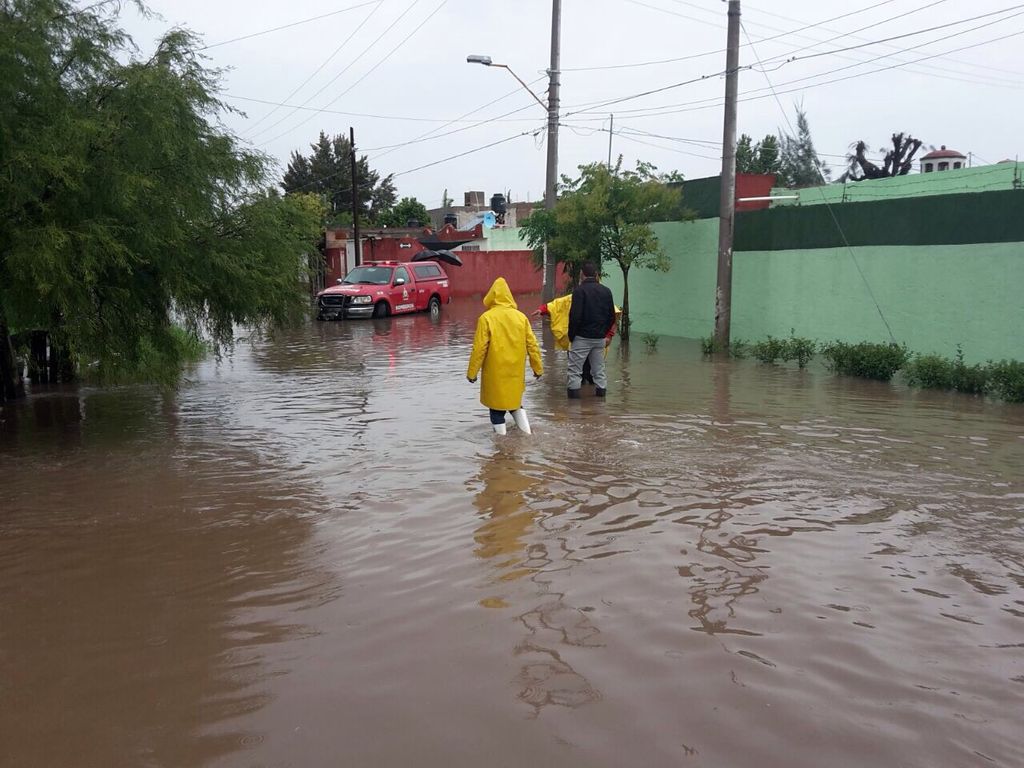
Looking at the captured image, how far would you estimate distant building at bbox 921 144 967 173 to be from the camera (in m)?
22.7

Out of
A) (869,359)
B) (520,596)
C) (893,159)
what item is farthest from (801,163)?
(520,596)

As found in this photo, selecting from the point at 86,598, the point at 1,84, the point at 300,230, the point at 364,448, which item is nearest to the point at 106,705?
the point at 86,598

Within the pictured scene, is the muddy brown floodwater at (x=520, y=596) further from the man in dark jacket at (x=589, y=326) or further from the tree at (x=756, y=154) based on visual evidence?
the tree at (x=756, y=154)

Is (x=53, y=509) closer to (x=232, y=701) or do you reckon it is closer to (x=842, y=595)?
(x=232, y=701)

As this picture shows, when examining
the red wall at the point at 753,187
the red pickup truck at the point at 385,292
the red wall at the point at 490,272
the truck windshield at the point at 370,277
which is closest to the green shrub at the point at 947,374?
the red wall at the point at 753,187

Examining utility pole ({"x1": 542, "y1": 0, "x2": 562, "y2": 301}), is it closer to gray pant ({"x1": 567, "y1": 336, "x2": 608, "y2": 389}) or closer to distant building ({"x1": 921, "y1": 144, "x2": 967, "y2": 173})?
distant building ({"x1": 921, "y1": 144, "x2": 967, "y2": 173})

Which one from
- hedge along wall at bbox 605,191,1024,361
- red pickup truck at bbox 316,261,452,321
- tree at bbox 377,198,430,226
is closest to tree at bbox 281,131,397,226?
tree at bbox 377,198,430,226

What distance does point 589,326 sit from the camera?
1055cm

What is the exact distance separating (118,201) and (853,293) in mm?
10964

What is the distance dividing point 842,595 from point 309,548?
3083 mm

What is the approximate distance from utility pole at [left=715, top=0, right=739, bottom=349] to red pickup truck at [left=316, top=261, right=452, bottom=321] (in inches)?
530

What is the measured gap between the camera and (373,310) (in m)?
27.2

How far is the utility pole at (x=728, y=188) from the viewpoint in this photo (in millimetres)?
15602

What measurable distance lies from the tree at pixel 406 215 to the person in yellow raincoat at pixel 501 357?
47927 mm
